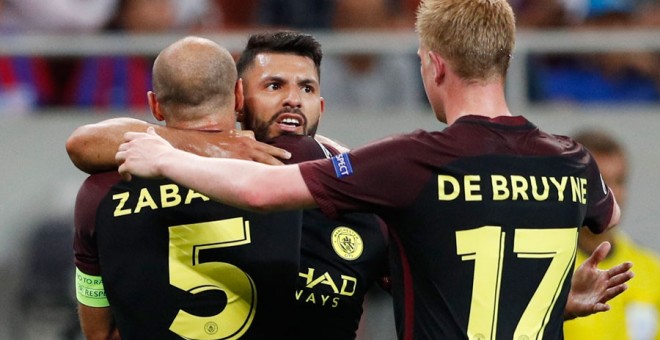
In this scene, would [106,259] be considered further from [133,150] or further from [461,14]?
[461,14]

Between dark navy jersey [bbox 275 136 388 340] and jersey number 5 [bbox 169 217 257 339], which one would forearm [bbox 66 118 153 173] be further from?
dark navy jersey [bbox 275 136 388 340]

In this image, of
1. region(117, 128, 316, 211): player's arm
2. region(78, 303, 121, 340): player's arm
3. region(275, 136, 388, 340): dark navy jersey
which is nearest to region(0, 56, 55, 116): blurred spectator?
region(78, 303, 121, 340): player's arm

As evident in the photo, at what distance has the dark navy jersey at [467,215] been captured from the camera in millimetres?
4156

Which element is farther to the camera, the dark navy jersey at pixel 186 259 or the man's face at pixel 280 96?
the man's face at pixel 280 96

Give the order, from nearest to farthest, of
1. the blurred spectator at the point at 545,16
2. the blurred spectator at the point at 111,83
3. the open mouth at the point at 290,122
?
the open mouth at the point at 290,122 → the blurred spectator at the point at 111,83 → the blurred spectator at the point at 545,16

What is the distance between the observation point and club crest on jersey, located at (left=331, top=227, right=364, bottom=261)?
5.13m

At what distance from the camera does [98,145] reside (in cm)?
485

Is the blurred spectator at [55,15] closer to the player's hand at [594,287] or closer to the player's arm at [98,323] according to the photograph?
the player's arm at [98,323]

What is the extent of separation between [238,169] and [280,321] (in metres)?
0.97

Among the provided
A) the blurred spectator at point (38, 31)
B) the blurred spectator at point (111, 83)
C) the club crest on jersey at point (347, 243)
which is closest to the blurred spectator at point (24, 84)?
the blurred spectator at point (38, 31)

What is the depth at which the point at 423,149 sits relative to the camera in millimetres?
4176

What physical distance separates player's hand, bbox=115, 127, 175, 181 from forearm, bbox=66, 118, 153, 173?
1.98 ft

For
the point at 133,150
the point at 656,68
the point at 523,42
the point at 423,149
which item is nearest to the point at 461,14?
the point at 423,149

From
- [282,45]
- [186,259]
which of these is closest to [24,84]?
[282,45]
